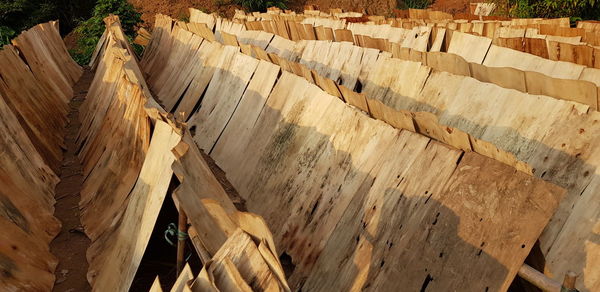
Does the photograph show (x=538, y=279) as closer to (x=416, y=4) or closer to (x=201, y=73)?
(x=201, y=73)

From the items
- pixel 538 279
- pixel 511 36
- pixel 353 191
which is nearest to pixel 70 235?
pixel 353 191

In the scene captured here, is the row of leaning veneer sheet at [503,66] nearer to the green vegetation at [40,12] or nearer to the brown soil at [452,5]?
the green vegetation at [40,12]

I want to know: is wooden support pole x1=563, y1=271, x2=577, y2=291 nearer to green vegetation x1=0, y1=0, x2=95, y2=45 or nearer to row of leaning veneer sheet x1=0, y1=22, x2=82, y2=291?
row of leaning veneer sheet x1=0, y1=22, x2=82, y2=291

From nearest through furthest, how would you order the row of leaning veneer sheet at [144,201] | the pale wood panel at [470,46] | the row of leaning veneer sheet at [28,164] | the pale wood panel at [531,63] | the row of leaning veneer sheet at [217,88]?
the row of leaning veneer sheet at [144,201], the row of leaning veneer sheet at [217,88], the row of leaning veneer sheet at [28,164], the pale wood panel at [531,63], the pale wood panel at [470,46]

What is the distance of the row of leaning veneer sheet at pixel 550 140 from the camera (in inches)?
150

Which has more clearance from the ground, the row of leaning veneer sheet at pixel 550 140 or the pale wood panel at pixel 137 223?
the row of leaning veneer sheet at pixel 550 140

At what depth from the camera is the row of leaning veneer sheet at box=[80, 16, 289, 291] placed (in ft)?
10.3

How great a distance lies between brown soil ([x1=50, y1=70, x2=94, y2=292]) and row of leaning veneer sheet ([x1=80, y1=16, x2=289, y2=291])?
4.8 inches

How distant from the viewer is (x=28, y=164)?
723 centimetres

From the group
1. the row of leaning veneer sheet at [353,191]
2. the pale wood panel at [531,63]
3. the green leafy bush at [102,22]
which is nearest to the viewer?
the row of leaning veneer sheet at [353,191]

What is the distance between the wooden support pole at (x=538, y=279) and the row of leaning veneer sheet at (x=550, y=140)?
1.36ft

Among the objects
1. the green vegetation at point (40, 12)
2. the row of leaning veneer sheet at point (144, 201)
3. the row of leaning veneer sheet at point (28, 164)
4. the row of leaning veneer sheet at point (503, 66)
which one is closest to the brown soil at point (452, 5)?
the green vegetation at point (40, 12)

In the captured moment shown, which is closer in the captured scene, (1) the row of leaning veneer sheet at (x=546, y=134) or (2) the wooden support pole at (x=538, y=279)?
(2) the wooden support pole at (x=538, y=279)

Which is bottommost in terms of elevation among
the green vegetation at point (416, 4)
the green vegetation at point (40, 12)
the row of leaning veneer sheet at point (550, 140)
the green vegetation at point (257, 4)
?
the green vegetation at point (40, 12)
